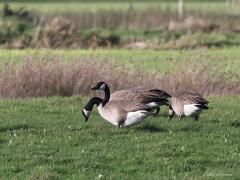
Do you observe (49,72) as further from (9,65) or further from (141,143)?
(141,143)

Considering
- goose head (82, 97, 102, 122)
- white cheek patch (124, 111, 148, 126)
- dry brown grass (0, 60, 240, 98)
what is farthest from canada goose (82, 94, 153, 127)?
dry brown grass (0, 60, 240, 98)

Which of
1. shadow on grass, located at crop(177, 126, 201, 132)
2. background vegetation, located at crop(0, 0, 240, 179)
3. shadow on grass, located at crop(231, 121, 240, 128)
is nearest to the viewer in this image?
background vegetation, located at crop(0, 0, 240, 179)

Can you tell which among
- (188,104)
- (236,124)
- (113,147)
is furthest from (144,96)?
(236,124)

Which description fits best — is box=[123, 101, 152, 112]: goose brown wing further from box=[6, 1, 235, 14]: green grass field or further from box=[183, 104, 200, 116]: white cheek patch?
box=[6, 1, 235, 14]: green grass field

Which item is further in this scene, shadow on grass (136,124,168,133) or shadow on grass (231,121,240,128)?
shadow on grass (231,121,240,128)

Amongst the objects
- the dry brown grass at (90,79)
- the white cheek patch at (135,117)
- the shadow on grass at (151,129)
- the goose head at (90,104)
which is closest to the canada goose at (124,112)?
the white cheek patch at (135,117)

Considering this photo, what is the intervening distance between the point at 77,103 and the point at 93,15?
93.0 ft

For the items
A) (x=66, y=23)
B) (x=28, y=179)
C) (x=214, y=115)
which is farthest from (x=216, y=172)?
(x=66, y=23)

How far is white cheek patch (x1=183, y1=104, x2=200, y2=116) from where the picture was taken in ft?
49.4

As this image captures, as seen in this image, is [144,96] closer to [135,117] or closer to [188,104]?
[135,117]

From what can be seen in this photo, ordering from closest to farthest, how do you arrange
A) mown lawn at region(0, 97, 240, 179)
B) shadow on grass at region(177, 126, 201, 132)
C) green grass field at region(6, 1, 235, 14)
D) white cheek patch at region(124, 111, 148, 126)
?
mown lawn at region(0, 97, 240, 179)
white cheek patch at region(124, 111, 148, 126)
shadow on grass at region(177, 126, 201, 132)
green grass field at region(6, 1, 235, 14)

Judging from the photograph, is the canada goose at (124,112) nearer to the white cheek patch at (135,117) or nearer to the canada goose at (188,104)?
the white cheek patch at (135,117)

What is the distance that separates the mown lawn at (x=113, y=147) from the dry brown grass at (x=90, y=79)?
4.09 metres

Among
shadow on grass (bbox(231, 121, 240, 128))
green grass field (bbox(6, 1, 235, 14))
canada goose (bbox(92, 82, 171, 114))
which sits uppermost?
green grass field (bbox(6, 1, 235, 14))
